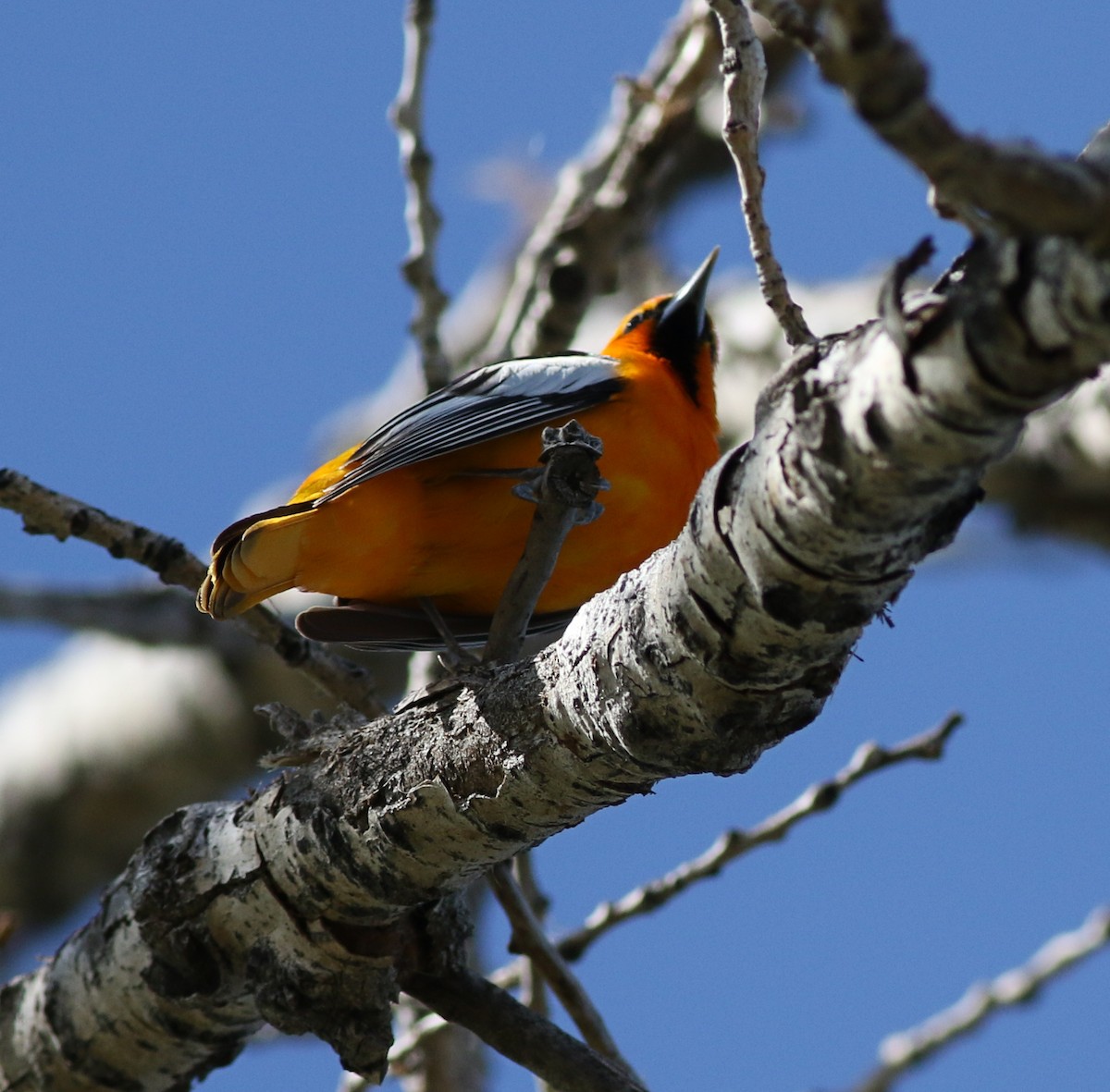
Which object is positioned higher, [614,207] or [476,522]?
[614,207]

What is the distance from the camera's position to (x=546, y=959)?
2.87m

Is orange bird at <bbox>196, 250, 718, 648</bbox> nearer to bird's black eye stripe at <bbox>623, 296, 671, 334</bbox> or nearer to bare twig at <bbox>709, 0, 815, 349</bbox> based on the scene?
bird's black eye stripe at <bbox>623, 296, 671, 334</bbox>

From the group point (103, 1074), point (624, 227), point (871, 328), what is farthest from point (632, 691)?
point (624, 227)

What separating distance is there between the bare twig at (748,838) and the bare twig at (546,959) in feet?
0.73

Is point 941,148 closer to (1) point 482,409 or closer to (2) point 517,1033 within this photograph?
(2) point 517,1033

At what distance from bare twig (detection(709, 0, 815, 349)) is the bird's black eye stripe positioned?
2.75 m

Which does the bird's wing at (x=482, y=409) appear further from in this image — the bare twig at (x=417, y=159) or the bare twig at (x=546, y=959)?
the bare twig at (x=546, y=959)

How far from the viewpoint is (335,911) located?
8.07 ft

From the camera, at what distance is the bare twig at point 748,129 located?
1.92m

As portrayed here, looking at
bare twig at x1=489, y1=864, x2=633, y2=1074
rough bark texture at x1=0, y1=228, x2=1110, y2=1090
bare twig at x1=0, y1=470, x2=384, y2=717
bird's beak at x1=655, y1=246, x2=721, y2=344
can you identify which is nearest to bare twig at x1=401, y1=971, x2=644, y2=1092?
rough bark texture at x1=0, y1=228, x2=1110, y2=1090

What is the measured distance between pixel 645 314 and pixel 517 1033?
9.70ft

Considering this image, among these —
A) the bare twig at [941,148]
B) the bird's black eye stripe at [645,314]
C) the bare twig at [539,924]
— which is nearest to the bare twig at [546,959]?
the bare twig at [539,924]

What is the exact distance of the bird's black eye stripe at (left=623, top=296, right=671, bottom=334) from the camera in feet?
15.6

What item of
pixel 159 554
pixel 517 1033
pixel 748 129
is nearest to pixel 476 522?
pixel 159 554
